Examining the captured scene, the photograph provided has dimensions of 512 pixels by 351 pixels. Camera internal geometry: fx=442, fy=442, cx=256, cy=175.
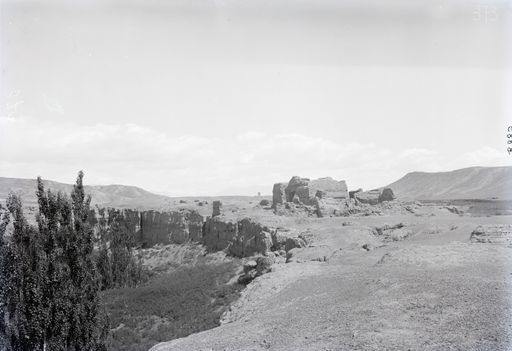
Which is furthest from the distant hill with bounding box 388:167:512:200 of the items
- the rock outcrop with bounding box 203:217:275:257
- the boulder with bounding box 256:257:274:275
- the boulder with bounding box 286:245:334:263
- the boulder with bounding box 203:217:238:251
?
the boulder with bounding box 256:257:274:275

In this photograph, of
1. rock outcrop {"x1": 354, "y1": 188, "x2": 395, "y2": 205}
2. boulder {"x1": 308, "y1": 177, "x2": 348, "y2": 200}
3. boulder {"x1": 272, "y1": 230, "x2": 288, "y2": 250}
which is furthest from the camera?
rock outcrop {"x1": 354, "y1": 188, "x2": 395, "y2": 205}

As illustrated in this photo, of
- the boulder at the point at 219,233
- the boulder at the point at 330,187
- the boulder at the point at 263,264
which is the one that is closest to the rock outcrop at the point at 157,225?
the boulder at the point at 219,233

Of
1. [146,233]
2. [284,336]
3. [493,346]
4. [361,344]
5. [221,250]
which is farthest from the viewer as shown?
[146,233]

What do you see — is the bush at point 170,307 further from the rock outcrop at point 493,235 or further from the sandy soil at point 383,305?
the rock outcrop at point 493,235

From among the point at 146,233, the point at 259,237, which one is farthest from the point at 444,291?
the point at 146,233

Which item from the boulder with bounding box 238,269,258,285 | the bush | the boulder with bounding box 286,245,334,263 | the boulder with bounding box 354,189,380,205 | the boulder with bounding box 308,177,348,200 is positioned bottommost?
the bush

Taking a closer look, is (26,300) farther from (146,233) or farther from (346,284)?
(146,233)

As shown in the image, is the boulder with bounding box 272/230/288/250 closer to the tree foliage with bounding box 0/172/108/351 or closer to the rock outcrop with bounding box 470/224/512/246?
the rock outcrop with bounding box 470/224/512/246

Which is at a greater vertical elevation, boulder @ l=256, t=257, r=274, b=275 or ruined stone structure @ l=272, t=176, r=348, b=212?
ruined stone structure @ l=272, t=176, r=348, b=212
